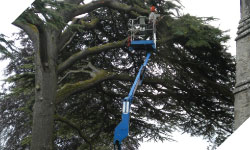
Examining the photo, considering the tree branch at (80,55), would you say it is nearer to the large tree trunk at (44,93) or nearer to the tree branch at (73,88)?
the large tree trunk at (44,93)

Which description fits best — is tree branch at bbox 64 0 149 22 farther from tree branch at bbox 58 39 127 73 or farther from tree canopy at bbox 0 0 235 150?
tree branch at bbox 58 39 127 73

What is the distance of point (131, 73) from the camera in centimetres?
1147

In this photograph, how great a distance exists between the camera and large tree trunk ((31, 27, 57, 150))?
309 inches

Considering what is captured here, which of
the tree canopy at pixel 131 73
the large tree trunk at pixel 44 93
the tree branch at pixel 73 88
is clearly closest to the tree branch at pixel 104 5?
the tree canopy at pixel 131 73

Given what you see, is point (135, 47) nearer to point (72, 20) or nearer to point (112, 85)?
point (72, 20)

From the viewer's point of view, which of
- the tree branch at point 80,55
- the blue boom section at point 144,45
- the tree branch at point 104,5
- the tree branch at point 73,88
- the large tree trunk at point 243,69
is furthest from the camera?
the tree branch at point 104,5

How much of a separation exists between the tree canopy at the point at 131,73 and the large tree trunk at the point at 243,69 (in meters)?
0.78

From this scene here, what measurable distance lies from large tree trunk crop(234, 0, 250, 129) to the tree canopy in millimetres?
781

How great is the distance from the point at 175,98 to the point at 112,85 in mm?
2399

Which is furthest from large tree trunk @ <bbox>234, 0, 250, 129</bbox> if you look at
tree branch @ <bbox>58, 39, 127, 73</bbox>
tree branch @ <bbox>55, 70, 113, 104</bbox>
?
tree branch @ <bbox>55, 70, 113, 104</bbox>

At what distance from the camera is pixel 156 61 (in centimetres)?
1062

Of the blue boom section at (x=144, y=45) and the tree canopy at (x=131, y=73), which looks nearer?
the blue boom section at (x=144, y=45)

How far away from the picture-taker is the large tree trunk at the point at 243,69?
24.7 ft

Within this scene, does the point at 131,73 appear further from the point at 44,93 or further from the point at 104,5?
the point at 44,93
